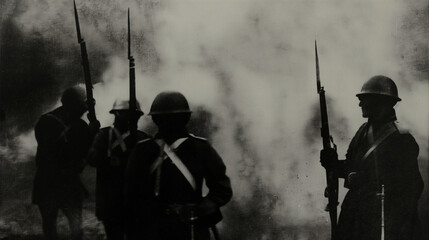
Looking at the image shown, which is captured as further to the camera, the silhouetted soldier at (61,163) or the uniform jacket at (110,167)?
the silhouetted soldier at (61,163)

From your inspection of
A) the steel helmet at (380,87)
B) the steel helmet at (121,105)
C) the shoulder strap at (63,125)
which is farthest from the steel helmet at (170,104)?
the steel helmet at (380,87)

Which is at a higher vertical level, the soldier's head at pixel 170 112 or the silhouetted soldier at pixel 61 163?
the soldier's head at pixel 170 112

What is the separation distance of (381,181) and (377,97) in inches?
35.3

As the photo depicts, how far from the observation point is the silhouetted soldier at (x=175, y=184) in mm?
5516

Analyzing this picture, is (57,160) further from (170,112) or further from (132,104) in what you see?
(170,112)

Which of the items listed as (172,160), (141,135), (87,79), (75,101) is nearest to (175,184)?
(172,160)

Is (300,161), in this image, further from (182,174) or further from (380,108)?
(182,174)

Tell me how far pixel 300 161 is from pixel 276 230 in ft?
2.78

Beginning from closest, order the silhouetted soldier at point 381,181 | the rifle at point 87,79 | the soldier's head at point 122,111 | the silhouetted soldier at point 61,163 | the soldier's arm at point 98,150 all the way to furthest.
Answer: the silhouetted soldier at point 381,181 < the soldier's arm at point 98,150 < the soldier's head at point 122,111 < the rifle at point 87,79 < the silhouetted soldier at point 61,163

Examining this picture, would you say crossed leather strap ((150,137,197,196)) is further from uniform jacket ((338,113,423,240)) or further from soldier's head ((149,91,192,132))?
uniform jacket ((338,113,423,240))

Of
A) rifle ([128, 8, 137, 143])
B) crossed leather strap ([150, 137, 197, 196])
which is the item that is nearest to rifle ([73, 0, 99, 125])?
rifle ([128, 8, 137, 143])

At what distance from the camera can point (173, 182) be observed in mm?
5547

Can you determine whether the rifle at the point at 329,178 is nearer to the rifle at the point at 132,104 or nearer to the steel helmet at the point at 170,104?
the steel helmet at the point at 170,104

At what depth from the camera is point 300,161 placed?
7.67 m
